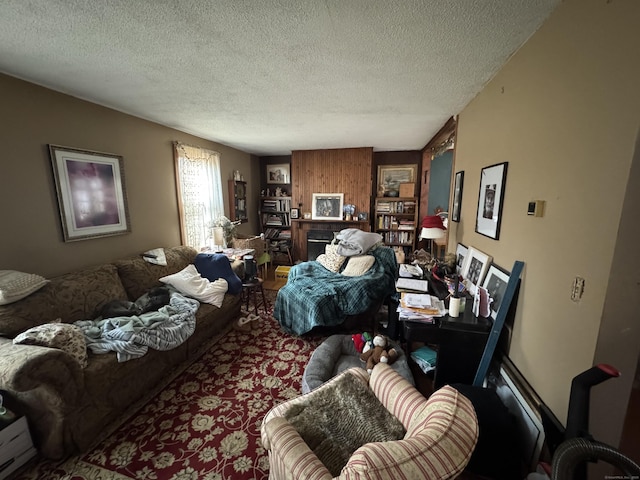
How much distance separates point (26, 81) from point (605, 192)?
11.7ft

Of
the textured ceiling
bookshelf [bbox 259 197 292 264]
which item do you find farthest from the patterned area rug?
bookshelf [bbox 259 197 292 264]

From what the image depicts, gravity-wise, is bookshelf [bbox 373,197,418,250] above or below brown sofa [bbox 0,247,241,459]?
above

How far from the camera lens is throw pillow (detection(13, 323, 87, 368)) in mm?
1469

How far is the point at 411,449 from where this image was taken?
736 mm

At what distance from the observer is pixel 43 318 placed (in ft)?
5.97

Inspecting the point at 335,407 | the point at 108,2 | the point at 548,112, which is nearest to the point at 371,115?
the point at 548,112

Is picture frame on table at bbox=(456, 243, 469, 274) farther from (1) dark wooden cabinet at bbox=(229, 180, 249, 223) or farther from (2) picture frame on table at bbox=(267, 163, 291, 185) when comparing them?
(2) picture frame on table at bbox=(267, 163, 291, 185)

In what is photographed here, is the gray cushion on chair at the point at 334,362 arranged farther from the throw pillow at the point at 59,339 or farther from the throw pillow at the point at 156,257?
the throw pillow at the point at 156,257

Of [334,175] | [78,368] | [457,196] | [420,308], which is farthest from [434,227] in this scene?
[78,368]

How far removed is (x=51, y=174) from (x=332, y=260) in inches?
111

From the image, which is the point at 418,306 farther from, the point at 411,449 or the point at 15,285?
the point at 15,285

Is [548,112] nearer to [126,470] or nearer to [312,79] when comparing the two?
[312,79]

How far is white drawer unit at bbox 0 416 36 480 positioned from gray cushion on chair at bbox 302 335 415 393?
1557 mm

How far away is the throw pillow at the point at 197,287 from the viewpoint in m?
2.58
